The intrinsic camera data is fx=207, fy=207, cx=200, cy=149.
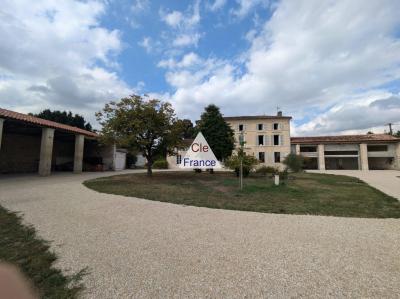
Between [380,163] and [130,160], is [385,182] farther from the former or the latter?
[130,160]

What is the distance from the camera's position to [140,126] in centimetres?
1326

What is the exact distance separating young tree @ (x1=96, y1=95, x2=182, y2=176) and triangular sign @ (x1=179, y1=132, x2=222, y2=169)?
510 cm

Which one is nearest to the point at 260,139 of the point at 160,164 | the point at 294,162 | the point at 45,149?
the point at 294,162

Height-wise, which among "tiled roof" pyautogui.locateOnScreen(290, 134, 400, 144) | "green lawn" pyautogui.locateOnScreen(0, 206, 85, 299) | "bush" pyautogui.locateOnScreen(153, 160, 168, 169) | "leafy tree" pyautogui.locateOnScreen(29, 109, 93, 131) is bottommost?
"green lawn" pyautogui.locateOnScreen(0, 206, 85, 299)

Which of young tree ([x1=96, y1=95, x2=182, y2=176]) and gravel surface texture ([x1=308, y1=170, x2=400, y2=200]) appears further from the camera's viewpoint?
young tree ([x1=96, y1=95, x2=182, y2=176])

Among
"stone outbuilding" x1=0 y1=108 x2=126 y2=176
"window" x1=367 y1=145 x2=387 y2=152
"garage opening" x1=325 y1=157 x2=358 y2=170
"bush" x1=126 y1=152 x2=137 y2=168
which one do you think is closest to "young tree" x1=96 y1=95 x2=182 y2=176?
"stone outbuilding" x1=0 y1=108 x2=126 y2=176

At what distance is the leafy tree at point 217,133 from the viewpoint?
71.2 feet

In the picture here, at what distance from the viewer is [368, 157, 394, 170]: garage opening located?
3278cm

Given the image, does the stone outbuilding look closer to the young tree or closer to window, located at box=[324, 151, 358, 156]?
the young tree

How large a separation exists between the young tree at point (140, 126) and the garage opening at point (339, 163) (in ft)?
104

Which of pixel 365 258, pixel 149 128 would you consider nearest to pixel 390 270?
pixel 365 258

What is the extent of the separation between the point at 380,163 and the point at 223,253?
42.3 metres

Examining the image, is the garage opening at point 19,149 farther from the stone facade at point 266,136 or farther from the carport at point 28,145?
the stone facade at point 266,136

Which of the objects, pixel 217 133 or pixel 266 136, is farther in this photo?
pixel 266 136
